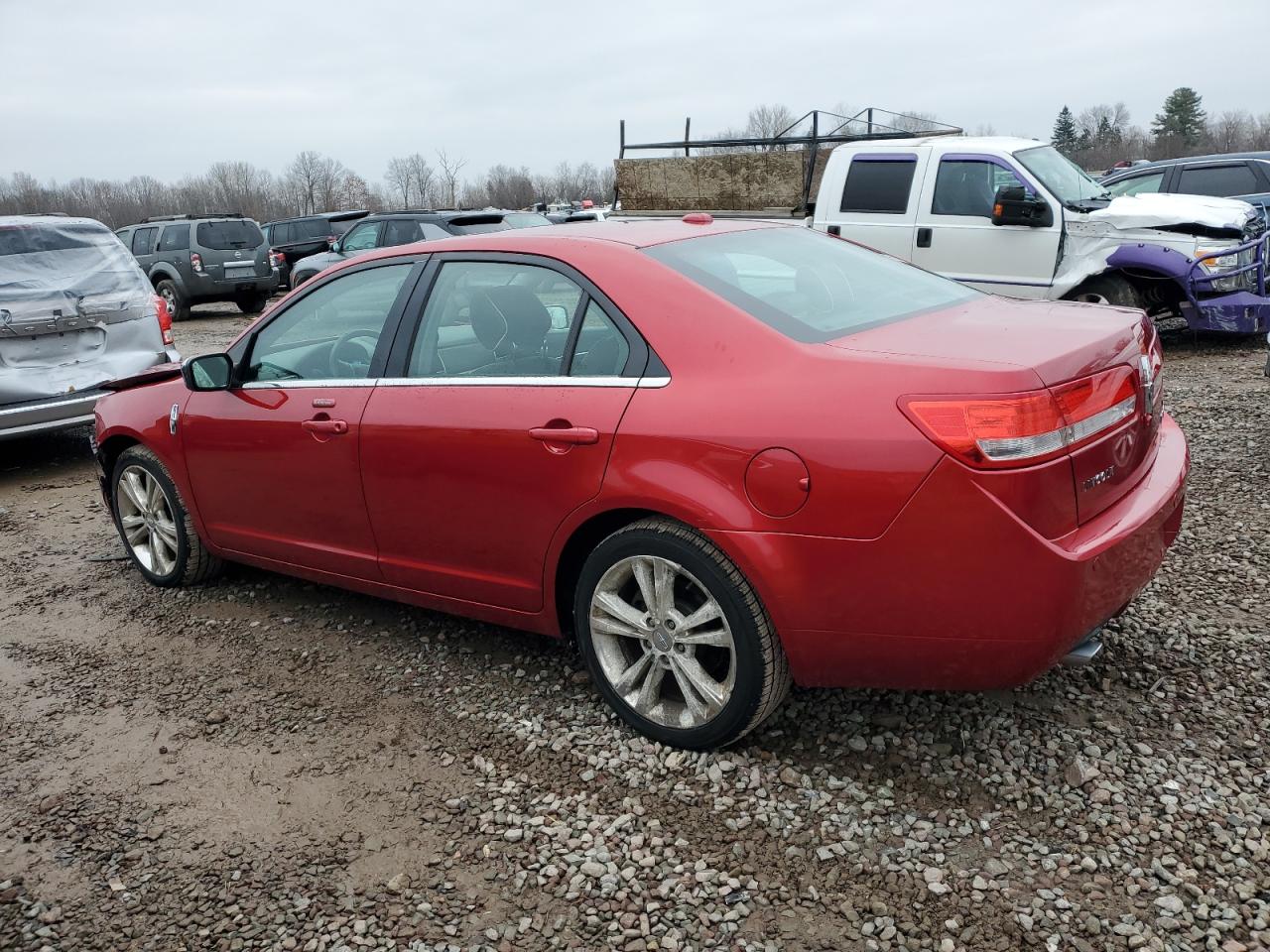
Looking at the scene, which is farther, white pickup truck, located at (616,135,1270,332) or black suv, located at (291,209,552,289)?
black suv, located at (291,209,552,289)

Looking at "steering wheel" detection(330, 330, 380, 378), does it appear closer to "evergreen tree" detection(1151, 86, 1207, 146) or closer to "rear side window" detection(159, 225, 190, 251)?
"rear side window" detection(159, 225, 190, 251)

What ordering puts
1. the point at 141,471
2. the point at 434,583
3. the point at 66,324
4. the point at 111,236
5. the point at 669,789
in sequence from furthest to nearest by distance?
1. the point at 111,236
2. the point at 66,324
3. the point at 141,471
4. the point at 434,583
5. the point at 669,789

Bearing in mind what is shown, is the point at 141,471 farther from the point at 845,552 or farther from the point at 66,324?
the point at 845,552

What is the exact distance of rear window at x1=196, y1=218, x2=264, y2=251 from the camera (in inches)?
754

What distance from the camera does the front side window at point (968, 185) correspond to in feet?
30.1

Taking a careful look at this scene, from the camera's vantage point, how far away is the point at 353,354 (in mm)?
3934

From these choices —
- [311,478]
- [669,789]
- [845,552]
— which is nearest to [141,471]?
[311,478]

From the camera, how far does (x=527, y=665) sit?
152 inches

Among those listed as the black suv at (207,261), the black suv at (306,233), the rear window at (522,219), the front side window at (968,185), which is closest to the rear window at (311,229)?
the black suv at (306,233)

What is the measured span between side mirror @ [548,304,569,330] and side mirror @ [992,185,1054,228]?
6.73 metres

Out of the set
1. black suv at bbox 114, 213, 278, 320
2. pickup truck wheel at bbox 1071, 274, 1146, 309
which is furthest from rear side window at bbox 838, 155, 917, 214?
black suv at bbox 114, 213, 278, 320

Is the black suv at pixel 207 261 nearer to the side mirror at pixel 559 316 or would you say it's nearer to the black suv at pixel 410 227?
the black suv at pixel 410 227

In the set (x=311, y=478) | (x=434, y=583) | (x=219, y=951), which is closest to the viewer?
(x=219, y=951)

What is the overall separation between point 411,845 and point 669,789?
0.75m
